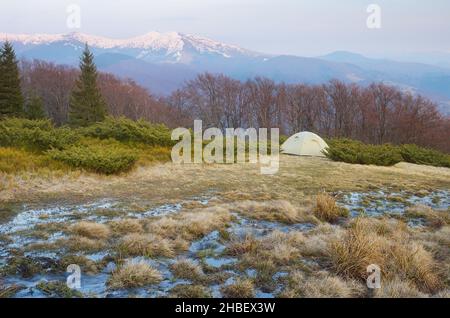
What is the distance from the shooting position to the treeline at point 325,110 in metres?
40.4

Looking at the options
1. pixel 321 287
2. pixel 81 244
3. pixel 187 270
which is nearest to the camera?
pixel 321 287

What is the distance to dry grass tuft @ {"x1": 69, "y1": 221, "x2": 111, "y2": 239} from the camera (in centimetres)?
495

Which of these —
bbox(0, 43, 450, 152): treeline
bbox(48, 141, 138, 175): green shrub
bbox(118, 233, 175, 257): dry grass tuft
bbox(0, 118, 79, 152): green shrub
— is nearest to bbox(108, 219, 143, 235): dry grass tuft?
bbox(118, 233, 175, 257): dry grass tuft

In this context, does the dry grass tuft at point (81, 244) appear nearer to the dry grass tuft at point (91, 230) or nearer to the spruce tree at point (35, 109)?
the dry grass tuft at point (91, 230)

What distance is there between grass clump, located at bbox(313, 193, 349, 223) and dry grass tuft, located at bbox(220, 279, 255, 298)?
317 cm

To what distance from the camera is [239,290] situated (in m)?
3.46

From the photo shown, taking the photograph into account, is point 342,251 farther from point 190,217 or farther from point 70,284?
point 70,284

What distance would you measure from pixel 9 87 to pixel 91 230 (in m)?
27.2

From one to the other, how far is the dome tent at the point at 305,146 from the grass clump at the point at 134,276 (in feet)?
53.6

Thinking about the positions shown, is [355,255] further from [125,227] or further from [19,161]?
[19,161]

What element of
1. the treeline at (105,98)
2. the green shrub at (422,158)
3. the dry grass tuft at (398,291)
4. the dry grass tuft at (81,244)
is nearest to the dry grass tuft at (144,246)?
the dry grass tuft at (81,244)

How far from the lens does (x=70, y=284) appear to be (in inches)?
138

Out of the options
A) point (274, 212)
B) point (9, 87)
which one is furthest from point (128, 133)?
point (9, 87)
